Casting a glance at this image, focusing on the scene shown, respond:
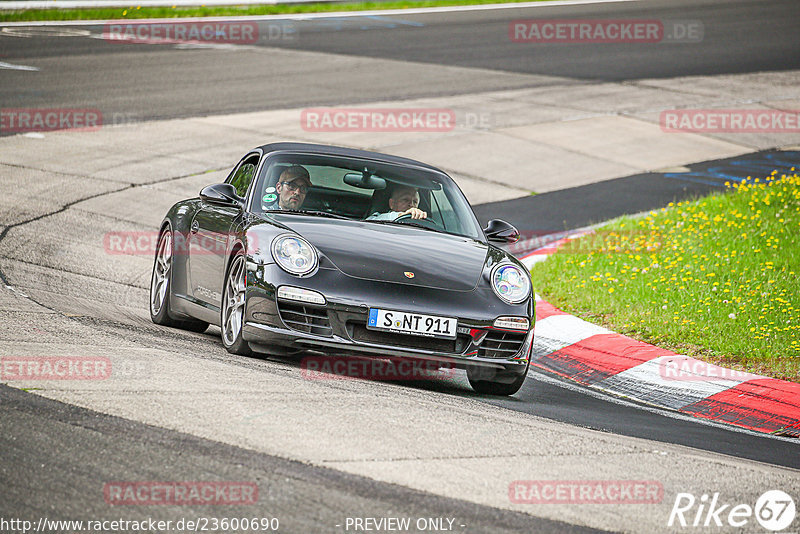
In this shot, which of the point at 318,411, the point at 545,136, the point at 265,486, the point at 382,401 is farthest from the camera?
the point at 545,136

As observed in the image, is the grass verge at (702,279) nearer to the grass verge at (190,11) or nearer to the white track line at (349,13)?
the white track line at (349,13)

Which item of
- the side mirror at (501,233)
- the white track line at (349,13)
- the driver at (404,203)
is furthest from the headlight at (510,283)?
the white track line at (349,13)

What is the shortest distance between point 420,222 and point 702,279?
3.32 metres

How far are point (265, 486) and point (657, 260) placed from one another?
7.09 meters

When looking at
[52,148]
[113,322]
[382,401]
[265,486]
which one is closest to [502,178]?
[52,148]

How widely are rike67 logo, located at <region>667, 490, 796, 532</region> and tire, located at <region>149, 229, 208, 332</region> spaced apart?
4668 millimetres

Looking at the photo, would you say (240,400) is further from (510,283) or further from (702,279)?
(702,279)

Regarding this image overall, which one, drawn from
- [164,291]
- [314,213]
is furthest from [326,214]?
[164,291]

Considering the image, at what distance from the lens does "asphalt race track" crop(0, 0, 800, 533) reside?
13.9 feet

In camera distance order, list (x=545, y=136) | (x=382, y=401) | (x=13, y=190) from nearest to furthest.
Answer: (x=382, y=401), (x=13, y=190), (x=545, y=136)

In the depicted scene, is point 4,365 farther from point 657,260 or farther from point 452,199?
point 657,260

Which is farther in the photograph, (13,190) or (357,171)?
(13,190)

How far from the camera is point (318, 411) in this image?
5.26 metres

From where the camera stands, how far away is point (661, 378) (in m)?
7.63
